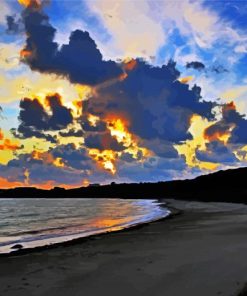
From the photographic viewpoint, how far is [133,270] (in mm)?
15891

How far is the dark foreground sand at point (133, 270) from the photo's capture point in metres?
12.9

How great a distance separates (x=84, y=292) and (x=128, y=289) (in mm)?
1377

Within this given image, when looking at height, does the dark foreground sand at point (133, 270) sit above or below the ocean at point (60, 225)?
below

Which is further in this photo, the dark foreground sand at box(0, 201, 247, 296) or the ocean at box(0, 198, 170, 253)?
the ocean at box(0, 198, 170, 253)

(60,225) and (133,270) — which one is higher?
(60,225)

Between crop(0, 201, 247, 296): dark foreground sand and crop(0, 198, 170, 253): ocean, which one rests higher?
crop(0, 198, 170, 253): ocean

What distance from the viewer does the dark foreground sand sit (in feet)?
42.2

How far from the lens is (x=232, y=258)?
689 inches

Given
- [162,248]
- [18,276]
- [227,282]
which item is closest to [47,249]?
[162,248]

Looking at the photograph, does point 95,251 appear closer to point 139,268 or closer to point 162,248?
point 162,248

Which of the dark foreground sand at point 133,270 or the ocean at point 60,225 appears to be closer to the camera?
the dark foreground sand at point 133,270

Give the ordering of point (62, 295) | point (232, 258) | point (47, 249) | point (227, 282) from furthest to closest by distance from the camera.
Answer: point (47, 249), point (232, 258), point (227, 282), point (62, 295)

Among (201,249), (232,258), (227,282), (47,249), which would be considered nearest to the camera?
(227,282)

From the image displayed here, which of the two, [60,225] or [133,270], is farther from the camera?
[60,225]
